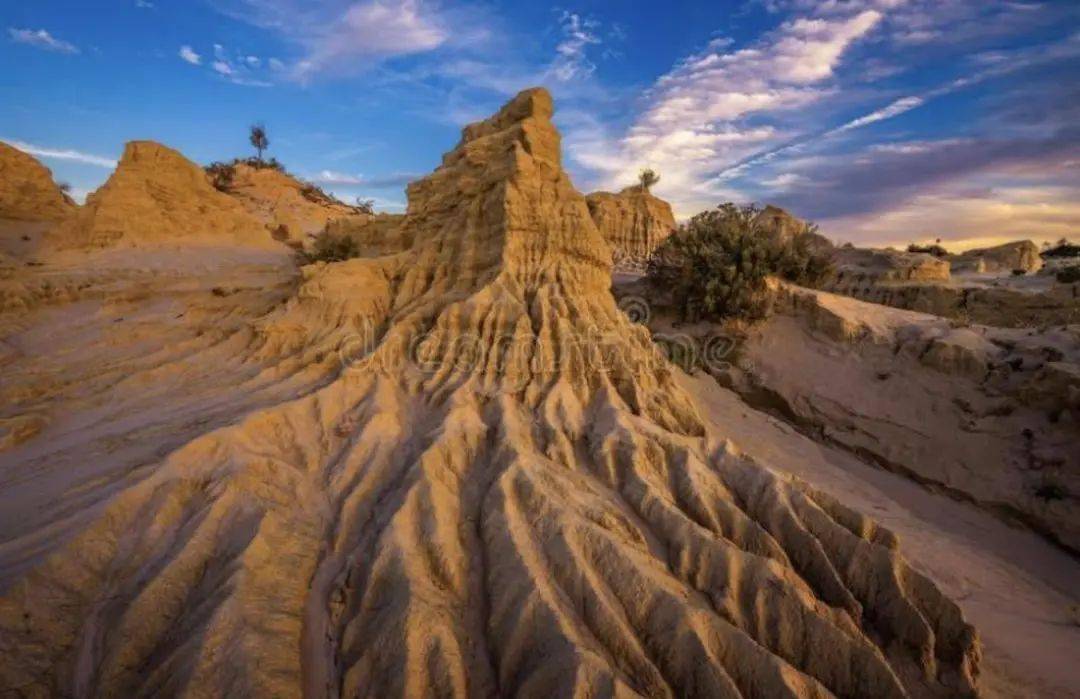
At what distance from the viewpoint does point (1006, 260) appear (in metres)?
36.3

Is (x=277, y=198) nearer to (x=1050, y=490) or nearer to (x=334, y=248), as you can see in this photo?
(x=334, y=248)

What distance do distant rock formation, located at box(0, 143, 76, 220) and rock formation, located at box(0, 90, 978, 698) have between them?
2719cm

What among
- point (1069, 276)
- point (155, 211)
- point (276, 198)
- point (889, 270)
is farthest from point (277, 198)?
point (1069, 276)

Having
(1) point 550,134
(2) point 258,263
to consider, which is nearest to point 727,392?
(1) point 550,134

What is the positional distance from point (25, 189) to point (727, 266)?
111ft

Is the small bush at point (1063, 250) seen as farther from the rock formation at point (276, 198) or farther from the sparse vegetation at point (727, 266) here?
the rock formation at point (276, 198)

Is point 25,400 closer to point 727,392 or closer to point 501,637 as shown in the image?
point 501,637

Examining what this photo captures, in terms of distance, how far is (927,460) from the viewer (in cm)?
974

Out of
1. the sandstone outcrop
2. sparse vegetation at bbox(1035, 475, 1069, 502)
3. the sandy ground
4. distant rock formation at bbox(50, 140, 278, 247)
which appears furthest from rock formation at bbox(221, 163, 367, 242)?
sparse vegetation at bbox(1035, 475, 1069, 502)

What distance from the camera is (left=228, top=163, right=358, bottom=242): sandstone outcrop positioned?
33.0 meters

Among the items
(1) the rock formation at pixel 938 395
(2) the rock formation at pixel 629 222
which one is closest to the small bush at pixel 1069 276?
(1) the rock formation at pixel 938 395

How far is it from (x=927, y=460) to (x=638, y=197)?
33839mm

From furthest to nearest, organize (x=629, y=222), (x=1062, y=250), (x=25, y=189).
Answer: (x=629, y=222)
(x=1062, y=250)
(x=25, y=189)

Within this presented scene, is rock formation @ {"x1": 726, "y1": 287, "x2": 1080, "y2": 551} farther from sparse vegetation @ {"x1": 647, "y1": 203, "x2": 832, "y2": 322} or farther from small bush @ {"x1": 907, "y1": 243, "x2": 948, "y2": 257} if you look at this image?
small bush @ {"x1": 907, "y1": 243, "x2": 948, "y2": 257}
